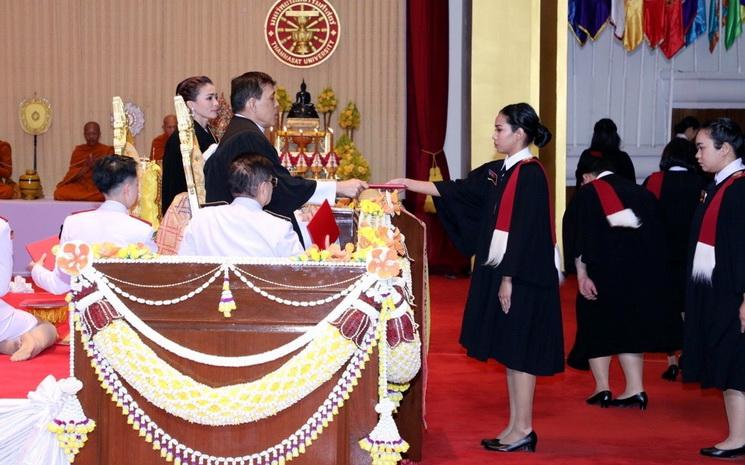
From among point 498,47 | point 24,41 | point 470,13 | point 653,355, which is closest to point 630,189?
point 653,355

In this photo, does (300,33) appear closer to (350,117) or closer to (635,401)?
(350,117)

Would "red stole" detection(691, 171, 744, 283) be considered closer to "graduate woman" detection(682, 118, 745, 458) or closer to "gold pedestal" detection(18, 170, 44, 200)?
"graduate woman" detection(682, 118, 745, 458)

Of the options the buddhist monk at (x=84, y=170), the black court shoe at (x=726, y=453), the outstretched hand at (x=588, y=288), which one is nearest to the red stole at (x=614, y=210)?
the outstretched hand at (x=588, y=288)

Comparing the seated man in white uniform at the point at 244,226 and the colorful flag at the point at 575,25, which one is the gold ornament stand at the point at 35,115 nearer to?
the colorful flag at the point at 575,25

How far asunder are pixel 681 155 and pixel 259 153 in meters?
2.41

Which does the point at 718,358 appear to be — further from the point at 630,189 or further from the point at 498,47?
the point at 498,47

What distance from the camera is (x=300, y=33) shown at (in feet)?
33.2

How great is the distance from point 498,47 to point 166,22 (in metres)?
3.37

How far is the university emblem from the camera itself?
33.1 feet

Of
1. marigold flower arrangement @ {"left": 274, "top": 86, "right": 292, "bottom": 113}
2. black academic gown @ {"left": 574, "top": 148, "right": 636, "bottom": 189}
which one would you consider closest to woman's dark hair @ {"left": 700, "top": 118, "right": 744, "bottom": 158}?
black academic gown @ {"left": 574, "top": 148, "right": 636, "bottom": 189}

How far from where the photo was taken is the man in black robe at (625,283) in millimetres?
4812

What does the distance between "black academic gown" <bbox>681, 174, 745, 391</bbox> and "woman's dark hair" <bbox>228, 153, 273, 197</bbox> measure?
173cm

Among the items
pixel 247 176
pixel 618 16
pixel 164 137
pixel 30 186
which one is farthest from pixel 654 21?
pixel 247 176

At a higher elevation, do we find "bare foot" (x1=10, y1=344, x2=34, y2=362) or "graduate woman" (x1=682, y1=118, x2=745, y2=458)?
"graduate woman" (x1=682, y1=118, x2=745, y2=458)
